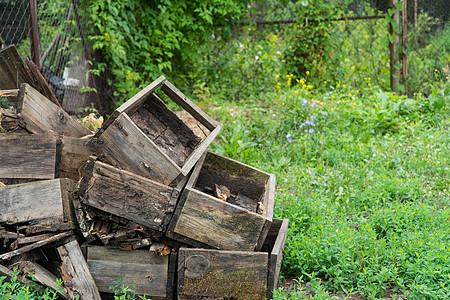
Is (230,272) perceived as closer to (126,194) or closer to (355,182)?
(126,194)

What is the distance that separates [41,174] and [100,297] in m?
0.85

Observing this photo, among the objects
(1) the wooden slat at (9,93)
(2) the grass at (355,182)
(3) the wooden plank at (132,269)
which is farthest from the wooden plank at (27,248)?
(2) the grass at (355,182)

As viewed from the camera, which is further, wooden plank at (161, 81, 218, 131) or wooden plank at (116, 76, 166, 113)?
wooden plank at (161, 81, 218, 131)

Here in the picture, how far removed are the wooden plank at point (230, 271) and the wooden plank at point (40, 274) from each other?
0.76 m

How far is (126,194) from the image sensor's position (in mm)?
2557

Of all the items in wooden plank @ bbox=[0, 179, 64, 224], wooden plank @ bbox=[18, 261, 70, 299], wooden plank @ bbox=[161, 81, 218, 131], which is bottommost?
wooden plank @ bbox=[18, 261, 70, 299]

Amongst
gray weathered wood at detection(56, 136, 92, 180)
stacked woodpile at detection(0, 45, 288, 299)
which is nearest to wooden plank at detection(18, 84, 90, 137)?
stacked woodpile at detection(0, 45, 288, 299)

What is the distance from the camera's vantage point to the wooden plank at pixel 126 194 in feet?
8.32

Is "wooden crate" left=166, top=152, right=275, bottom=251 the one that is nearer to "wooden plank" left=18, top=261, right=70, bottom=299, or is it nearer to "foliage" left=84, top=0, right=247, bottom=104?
"wooden plank" left=18, top=261, right=70, bottom=299

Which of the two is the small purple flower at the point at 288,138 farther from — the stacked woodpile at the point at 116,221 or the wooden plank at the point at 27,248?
the wooden plank at the point at 27,248

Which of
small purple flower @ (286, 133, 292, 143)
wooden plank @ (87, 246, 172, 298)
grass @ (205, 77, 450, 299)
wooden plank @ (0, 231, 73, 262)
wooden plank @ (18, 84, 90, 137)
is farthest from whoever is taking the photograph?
small purple flower @ (286, 133, 292, 143)

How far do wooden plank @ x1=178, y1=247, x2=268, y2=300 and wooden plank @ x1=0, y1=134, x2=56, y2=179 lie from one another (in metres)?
1.06

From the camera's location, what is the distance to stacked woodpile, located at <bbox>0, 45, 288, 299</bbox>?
2.55m

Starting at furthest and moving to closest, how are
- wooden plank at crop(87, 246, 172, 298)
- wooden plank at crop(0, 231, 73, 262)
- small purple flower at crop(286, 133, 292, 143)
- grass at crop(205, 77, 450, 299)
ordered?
small purple flower at crop(286, 133, 292, 143) < grass at crop(205, 77, 450, 299) < wooden plank at crop(87, 246, 172, 298) < wooden plank at crop(0, 231, 73, 262)
